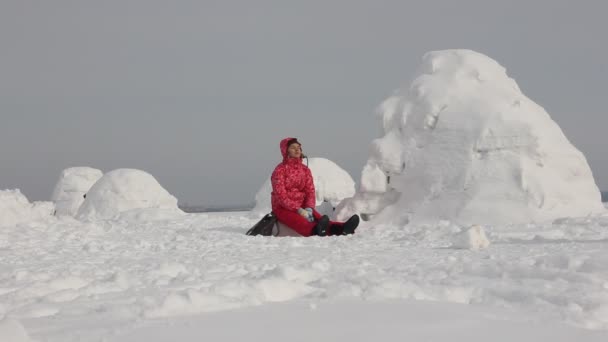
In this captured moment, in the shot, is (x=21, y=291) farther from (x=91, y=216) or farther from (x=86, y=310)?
(x=91, y=216)

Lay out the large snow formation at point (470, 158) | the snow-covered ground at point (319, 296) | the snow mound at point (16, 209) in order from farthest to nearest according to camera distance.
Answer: the snow mound at point (16, 209), the large snow formation at point (470, 158), the snow-covered ground at point (319, 296)

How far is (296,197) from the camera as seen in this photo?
8.00 metres

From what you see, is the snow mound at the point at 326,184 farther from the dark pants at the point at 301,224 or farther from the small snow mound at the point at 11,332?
the small snow mound at the point at 11,332

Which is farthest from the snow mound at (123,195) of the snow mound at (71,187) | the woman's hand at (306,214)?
the woman's hand at (306,214)

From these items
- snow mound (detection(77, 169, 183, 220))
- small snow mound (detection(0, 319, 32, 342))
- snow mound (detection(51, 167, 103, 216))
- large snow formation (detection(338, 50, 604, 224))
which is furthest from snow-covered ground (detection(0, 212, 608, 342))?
snow mound (detection(51, 167, 103, 216))

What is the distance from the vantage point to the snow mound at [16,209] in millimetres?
12556

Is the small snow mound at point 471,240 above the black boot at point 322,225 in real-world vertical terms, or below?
above

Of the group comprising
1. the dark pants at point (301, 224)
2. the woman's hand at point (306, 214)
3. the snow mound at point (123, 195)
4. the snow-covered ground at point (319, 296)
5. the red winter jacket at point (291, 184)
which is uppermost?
the snow-covered ground at point (319, 296)

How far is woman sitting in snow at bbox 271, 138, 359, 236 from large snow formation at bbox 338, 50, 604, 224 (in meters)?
1.46

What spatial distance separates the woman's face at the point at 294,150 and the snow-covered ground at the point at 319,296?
9.57ft

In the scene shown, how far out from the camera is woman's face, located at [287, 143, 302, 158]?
26.3 feet

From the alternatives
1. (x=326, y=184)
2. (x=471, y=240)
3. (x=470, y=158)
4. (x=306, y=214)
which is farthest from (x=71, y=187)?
(x=471, y=240)

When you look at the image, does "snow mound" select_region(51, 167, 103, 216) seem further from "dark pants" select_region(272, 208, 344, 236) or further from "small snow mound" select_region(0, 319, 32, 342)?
"small snow mound" select_region(0, 319, 32, 342)

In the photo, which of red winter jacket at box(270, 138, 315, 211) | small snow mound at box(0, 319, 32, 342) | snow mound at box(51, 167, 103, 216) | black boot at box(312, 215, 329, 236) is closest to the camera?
small snow mound at box(0, 319, 32, 342)
